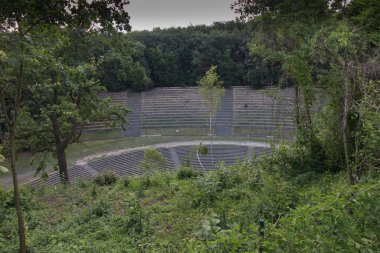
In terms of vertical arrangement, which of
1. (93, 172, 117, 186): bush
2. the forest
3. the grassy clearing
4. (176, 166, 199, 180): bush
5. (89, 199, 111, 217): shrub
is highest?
the forest

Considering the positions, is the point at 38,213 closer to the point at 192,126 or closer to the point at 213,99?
the point at 213,99

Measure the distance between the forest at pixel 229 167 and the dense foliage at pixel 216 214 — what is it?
2 centimetres

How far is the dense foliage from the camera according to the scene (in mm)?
2941

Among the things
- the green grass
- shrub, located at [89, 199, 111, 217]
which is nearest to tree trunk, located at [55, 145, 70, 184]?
the green grass

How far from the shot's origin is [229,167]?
990 cm

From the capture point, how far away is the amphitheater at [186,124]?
2473 cm

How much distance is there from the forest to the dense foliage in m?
0.02

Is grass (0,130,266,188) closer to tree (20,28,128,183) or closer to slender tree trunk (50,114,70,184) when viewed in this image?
slender tree trunk (50,114,70,184)

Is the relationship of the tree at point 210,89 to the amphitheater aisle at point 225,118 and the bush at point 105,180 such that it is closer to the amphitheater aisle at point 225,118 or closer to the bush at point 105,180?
the amphitheater aisle at point 225,118

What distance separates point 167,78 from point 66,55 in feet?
89.5

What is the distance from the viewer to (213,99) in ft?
86.5

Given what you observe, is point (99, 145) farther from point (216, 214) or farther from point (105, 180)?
point (216, 214)

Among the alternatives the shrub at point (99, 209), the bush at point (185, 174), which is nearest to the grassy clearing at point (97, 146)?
the bush at point (185, 174)

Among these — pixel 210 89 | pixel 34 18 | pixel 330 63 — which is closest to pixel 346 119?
pixel 330 63
